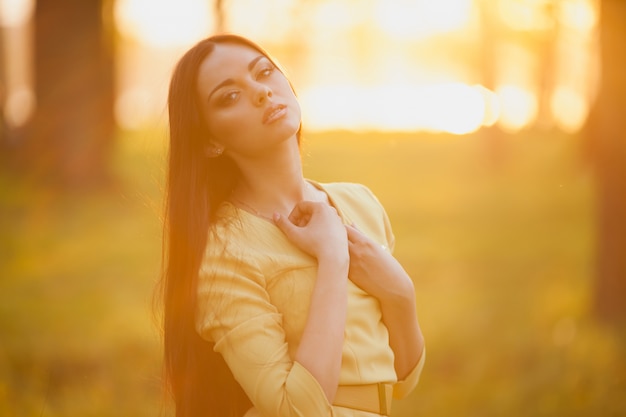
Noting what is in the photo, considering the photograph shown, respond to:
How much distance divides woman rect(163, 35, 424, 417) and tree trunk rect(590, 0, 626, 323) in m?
5.49

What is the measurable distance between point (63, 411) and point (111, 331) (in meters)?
1.89

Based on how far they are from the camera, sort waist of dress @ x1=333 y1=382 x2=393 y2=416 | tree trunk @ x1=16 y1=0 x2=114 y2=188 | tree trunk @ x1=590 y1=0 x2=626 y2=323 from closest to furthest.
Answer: waist of dress @ x1=333 y1=382 x2=393 y2=416 < tree trunk @ x1=590 y1=0 x2=626 y2=323 < tree trunk @ x1=16 y1=0 x2=114 y2=188

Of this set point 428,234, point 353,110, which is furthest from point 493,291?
point 353,110

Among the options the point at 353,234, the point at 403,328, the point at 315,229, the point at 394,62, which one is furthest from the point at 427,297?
the point at 394,62

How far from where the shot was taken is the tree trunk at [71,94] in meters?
12.0

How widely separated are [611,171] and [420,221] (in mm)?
5442

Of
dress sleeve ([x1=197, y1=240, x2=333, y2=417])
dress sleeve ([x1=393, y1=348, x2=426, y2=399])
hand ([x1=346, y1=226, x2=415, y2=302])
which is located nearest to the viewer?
dress sleeve ([x1=197, y1=240, x2=333, y2=417])

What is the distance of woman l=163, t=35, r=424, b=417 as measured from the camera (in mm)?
2438

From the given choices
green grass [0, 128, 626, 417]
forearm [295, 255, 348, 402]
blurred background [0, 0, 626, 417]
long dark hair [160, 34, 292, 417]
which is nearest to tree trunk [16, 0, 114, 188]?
blurred background [0, 0, 626, 417]

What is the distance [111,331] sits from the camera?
24.8ft

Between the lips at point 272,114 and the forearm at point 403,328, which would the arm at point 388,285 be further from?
the lips at point 272,114

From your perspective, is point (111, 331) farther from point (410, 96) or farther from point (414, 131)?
point (410, 96)

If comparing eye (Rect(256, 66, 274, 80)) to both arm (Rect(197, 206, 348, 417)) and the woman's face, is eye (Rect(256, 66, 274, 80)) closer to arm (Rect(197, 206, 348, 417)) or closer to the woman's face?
the woman's face

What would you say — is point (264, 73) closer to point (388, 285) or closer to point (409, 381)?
point (388, 285)
